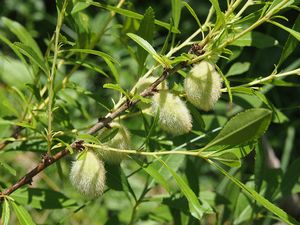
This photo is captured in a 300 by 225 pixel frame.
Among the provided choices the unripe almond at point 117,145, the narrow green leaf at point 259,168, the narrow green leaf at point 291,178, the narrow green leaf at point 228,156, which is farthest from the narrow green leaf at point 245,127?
the narrow green leaf at point 291,178

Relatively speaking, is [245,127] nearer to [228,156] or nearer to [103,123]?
[228,156]

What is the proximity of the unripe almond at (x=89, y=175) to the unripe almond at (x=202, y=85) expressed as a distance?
0.57 ft

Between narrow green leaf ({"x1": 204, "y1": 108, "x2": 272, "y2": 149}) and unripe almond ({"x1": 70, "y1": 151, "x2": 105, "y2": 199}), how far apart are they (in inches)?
7.0

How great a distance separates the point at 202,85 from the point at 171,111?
0.06 meters

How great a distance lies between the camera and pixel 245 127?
2.65 feet

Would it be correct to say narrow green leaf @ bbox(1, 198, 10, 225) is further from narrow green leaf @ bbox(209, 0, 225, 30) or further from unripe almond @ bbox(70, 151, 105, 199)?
narrow green leaf @ bbox(209, 0, 225, 30)

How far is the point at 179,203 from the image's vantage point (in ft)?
3.62

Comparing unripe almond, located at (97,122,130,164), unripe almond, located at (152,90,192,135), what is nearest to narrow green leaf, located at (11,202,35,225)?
unripe almond, located at (97,122,130,164)

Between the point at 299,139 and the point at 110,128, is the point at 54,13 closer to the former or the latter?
the point at 299,139

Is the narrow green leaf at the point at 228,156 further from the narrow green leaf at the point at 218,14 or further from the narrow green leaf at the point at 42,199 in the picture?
the narrow green leaf at the point at 42,199

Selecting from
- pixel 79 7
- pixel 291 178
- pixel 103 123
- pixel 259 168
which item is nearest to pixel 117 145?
pixel 103 123

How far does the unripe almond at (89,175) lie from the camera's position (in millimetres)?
850

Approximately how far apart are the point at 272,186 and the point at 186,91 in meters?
0.45

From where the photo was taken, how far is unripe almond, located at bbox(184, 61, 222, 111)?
2.76ft
